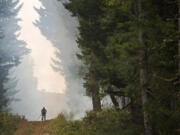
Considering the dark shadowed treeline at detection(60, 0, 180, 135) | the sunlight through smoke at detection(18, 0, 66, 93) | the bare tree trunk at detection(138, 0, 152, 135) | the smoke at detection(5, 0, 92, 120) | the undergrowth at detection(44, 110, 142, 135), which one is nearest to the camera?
the dark shadowed treeline at detection(60, 0, 180, 135)

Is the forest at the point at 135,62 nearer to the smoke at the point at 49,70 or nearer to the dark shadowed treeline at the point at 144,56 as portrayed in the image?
the dark shadowed treeline at the point at 144,56

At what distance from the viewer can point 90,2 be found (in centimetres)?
1324

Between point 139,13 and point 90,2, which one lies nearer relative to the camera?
point 139,13

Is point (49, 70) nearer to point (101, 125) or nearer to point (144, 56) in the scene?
point (101, 125)

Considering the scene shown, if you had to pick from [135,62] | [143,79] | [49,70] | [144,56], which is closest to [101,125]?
[143,79]

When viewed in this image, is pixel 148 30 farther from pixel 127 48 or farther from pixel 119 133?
pixel 119 133

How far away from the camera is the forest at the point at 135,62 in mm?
7980

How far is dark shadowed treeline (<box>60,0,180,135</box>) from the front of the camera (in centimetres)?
793

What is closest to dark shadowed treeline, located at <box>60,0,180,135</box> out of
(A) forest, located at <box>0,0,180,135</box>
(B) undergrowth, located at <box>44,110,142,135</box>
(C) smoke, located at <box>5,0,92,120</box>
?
(A) forest, located at <box>0,0,180,135</box>

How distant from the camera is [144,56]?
8.88 meters

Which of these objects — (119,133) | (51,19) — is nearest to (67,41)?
(51,19)

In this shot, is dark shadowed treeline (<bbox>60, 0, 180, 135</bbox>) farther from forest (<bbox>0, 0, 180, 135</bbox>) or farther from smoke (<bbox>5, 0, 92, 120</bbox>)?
smoke (<bbox>5, 0, 92, 120</bbox>)

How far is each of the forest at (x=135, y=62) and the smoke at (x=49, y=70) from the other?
25.5 metres

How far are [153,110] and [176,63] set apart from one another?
5.24 ft
